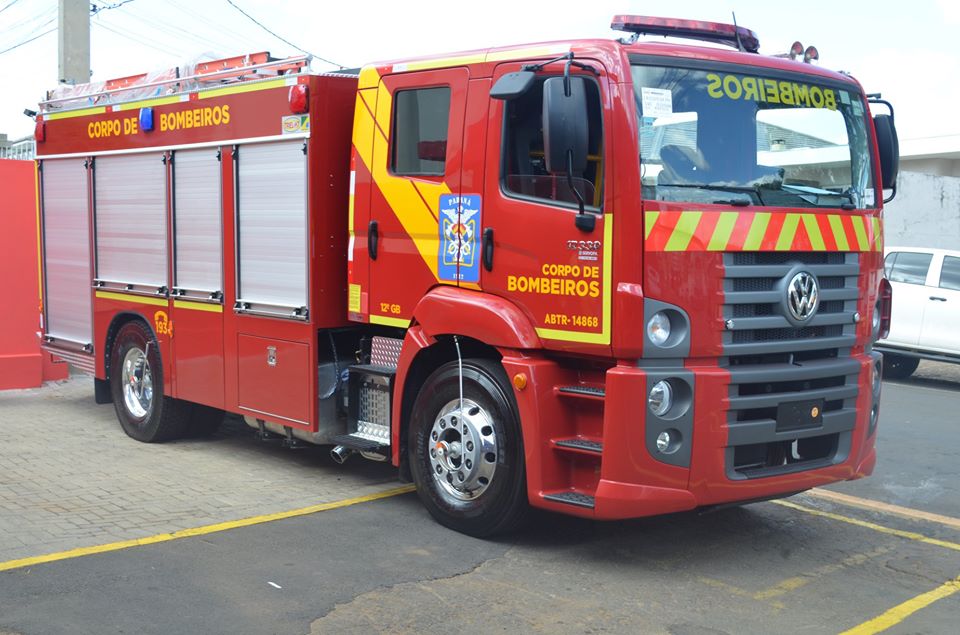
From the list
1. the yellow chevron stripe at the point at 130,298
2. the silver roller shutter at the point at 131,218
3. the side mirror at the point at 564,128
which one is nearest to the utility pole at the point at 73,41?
the silver roller shutter at the point at 131,218

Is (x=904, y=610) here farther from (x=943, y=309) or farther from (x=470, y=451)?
(x=943, y=309)

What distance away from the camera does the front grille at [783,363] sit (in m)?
5.73

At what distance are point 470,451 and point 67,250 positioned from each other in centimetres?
559

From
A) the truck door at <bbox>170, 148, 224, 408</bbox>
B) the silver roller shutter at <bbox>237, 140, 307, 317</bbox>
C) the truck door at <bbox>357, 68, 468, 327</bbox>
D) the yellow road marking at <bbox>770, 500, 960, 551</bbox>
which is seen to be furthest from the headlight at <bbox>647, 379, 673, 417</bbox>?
the truck door at <bbox>170, 148, 224, 408</bbox>

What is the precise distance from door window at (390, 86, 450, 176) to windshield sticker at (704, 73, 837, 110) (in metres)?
1.64

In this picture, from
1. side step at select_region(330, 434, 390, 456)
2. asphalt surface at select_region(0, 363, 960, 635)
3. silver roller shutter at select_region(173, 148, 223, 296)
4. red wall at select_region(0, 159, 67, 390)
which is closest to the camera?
asphalt surface at select_region(0, 363, 960, 635)

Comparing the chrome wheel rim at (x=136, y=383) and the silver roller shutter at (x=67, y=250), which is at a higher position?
the silver roller shutter at (x=67, y=250)

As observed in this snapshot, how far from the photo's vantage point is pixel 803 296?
592cm

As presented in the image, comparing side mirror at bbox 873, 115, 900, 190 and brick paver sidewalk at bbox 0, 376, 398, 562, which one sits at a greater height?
side mirror at bbox 873, 115, 900, 190

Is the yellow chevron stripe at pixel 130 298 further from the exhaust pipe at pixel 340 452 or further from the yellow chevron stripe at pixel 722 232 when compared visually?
the yellow chevron stripe at pixel 722 232

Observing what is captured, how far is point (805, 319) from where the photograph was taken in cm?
594

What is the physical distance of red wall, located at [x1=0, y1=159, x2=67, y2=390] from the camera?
38.5 feet

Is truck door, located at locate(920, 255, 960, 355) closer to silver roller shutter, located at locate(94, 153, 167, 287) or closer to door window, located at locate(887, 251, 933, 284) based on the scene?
door window, located at locate(887, 251, 933, 284)

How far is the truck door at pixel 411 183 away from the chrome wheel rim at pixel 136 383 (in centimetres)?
315
